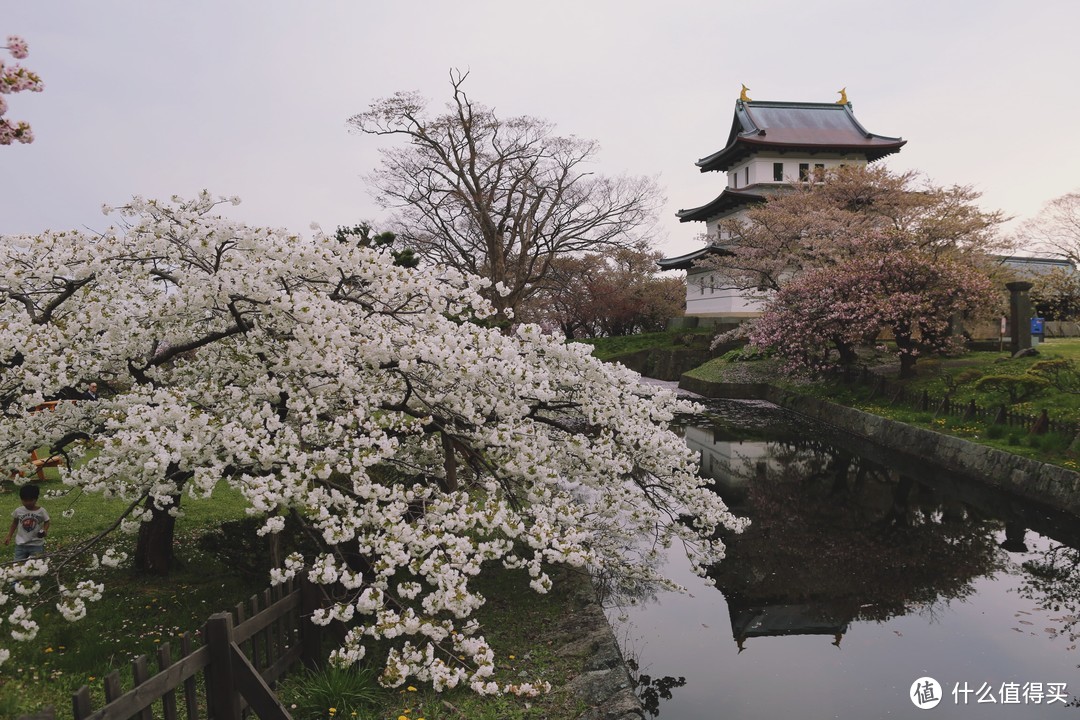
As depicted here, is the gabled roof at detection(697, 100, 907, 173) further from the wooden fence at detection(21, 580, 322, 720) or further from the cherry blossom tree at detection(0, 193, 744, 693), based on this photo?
the wooden fence at detection(21, 580, 322, 720)

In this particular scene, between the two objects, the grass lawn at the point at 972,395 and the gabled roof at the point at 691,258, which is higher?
the gabled roof at the point at 691,258

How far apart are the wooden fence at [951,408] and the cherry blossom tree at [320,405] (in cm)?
1099

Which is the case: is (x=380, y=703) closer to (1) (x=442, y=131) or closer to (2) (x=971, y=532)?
(2) (x=971, y=532)

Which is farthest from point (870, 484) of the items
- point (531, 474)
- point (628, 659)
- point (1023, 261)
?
point (1023, 261)

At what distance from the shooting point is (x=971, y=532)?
12.0 m

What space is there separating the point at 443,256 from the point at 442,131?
6682 millimetres

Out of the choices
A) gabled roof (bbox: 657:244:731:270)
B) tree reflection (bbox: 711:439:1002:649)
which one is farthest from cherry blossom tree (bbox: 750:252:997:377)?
gabled roof (bbox: 657:244:731:270)

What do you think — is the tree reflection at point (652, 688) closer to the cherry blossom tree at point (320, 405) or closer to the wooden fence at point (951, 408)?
the cherry blossom tree at point (320, 405)

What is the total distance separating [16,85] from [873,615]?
10.3 metres

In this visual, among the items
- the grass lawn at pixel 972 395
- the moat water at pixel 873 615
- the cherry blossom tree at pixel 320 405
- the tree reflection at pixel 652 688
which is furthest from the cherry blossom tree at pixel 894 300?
the tree reflection at pixel 652 688

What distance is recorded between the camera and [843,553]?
11023mm

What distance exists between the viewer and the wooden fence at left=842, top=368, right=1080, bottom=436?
15141mm

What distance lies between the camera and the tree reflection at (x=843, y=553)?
353 inches

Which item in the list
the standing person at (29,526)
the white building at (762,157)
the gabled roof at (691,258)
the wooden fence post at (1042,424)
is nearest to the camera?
the standing person at (29,526)
